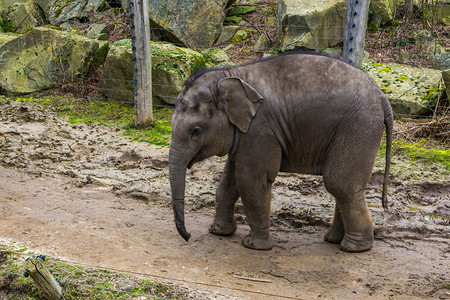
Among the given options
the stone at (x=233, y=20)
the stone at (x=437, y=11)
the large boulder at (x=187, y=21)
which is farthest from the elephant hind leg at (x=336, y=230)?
the stone at (x=233, y=20)

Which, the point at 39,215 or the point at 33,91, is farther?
the point at 33,91

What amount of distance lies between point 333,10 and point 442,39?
2918 mm

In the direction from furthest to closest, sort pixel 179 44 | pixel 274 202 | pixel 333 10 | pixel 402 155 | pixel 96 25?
pixel 96 25
pixel 179 44
pixel 333 10
pixel 402 155
pixel 274 202

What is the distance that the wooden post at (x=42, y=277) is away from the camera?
12.1 ft

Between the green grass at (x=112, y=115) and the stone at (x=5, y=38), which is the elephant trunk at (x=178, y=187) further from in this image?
the stone at (x=5, y=38)

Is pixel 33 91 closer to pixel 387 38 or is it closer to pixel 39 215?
pixel 39 215

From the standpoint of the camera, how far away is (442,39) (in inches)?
473

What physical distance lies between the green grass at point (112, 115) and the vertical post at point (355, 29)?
2938mm

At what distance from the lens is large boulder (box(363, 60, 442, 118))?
351 inches

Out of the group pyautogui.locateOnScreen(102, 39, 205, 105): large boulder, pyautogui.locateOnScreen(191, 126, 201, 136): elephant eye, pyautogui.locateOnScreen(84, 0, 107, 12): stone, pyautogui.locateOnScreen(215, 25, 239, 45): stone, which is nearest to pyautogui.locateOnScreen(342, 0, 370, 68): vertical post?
pyautogui.locateOnScreen(191, 126, 201, 136): elephant eye

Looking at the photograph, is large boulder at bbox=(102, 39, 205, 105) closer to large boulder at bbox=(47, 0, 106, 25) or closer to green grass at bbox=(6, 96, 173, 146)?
green grass at bbox=(6, 96, 173, 146)

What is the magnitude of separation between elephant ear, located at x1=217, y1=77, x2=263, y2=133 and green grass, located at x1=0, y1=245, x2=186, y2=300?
1.63 m

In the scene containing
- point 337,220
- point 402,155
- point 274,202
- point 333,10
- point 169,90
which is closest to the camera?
point 337,220

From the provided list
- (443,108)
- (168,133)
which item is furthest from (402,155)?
(168,133)
